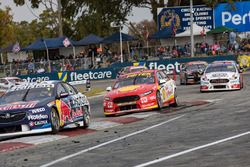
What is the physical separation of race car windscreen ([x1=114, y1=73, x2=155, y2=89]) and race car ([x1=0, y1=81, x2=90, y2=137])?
409 centimetres

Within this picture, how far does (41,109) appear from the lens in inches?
571

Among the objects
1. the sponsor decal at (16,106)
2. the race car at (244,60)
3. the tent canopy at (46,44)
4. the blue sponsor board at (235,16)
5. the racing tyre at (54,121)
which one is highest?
the blue sponsor board at (235,16)

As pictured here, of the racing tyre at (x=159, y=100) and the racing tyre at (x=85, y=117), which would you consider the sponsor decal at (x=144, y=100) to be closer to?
the racing tyre at (x=159, y=100)

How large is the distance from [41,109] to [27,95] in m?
1.17

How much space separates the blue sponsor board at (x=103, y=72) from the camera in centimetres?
4934

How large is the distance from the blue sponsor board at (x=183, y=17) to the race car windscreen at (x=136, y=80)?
4481cm

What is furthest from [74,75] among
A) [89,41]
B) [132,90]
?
[132,90]

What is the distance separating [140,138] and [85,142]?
1.13 m

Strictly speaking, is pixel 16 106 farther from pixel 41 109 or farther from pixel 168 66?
pixel 168 66

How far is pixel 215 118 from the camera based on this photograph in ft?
53.3

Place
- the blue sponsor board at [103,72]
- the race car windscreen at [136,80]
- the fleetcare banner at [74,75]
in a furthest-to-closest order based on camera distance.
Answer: the blue sponsor board at [103,72], the fleetcare banner at [74,75], the race car windscreen at [136,80]

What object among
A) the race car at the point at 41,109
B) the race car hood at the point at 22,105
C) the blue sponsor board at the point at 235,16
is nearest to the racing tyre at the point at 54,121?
the race car at the point at 41,109

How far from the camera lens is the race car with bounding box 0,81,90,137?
1437cm

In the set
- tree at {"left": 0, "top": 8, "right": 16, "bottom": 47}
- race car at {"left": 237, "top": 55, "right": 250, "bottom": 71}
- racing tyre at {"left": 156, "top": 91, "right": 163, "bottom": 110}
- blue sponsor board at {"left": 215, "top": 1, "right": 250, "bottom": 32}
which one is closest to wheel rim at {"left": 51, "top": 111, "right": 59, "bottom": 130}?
racing tyre at {"left": 156, "top": 91, "right": 163, "bottom": 110}
